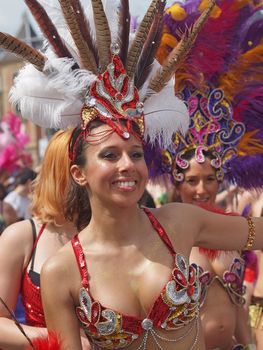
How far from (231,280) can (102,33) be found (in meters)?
1.86

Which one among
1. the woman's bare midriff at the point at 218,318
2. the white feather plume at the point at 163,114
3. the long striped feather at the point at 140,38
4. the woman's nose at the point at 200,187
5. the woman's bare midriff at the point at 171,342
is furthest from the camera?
the woman's nose at the point at 200,187

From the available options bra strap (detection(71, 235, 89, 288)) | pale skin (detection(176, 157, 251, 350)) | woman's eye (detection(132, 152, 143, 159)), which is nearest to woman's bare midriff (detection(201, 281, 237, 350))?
pale skin (detection(176, 157, 251, 350))

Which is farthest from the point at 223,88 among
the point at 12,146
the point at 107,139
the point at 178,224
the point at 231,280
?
the point at 12,146

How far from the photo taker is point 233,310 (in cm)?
431

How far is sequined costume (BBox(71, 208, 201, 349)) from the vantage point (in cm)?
281

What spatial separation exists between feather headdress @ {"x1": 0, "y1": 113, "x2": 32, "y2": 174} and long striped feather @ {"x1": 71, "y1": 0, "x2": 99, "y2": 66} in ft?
29.1

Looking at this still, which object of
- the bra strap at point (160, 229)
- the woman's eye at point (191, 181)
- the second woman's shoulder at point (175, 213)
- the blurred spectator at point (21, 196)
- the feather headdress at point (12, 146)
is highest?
Result: the second woman's shoulder at point (175, 213)

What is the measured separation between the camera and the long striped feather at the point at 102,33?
292 cm

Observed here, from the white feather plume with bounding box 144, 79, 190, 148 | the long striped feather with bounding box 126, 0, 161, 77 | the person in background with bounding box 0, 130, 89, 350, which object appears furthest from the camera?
the person in background with bounding box 0, 130, 89, 350

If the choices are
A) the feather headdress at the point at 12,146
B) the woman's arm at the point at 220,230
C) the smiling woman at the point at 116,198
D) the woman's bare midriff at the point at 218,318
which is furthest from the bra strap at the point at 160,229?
the feather headdress at the point at 12,146

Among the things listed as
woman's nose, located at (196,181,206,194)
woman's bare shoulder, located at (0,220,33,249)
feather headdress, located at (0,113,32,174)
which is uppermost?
woman's bare shoulder, located at (0,220,33,249)

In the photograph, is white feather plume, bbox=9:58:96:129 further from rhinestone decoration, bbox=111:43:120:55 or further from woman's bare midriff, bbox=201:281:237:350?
woman's bare midriff, bbox=201:281:237:350

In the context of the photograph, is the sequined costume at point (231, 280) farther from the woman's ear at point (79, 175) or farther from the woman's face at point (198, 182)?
the woman's ear at point (79, 175)

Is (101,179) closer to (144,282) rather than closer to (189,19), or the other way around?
(144,282)
